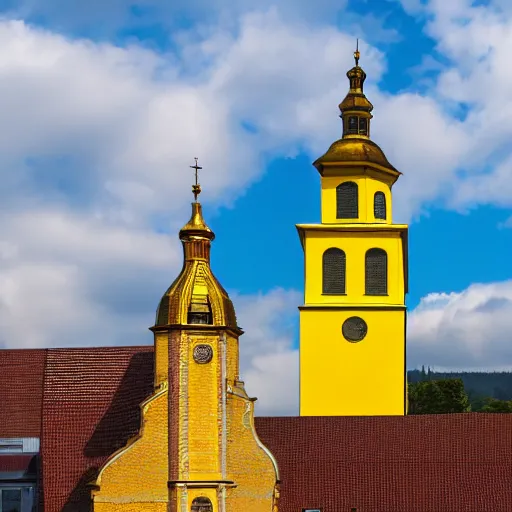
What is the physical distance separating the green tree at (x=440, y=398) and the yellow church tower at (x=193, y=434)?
1751 inches

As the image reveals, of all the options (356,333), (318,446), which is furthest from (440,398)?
(318,446)

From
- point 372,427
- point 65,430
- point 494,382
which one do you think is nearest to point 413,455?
point 372,427

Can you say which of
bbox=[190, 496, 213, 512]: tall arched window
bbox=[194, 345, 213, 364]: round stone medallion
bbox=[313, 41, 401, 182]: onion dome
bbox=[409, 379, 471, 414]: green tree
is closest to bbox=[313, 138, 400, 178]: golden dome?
bbox=[313, 41, 401, 182]: onion dome

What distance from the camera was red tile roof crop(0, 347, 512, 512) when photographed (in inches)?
2143

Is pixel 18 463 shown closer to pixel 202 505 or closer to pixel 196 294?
pixel 202 505

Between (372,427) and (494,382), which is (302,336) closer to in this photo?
(372,427)

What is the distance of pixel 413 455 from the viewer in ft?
183

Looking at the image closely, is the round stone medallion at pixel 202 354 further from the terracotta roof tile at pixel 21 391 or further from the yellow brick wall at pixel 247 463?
the terracotta roof tile at pixel 21 391

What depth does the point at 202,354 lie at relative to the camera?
169 feet

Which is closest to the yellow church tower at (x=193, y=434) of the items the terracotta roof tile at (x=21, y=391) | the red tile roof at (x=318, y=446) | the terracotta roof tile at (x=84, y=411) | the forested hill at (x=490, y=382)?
the terracotta roof tile at (x=84, y=411)

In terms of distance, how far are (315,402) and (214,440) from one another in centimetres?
1738

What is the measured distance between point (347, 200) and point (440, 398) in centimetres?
2947

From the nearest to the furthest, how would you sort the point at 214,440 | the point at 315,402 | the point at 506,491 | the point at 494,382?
the point at 214,440, the point at 506,491, the point at 315,402, the point at 494,382

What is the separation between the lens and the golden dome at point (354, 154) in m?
69.5
